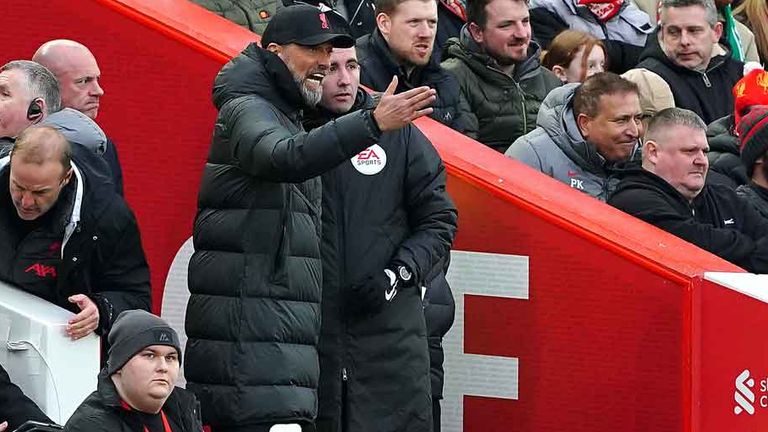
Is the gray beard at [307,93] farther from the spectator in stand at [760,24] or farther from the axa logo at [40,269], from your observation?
the spectator in stand at [760,24]

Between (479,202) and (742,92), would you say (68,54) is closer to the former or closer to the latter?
(479,202)

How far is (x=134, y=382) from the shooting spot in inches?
231

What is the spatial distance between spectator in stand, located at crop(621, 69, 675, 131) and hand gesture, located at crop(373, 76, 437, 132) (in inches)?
138

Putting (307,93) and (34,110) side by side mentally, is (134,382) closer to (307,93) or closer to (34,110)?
(307,93)

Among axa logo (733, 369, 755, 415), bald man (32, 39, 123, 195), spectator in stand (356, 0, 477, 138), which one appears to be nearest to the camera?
bald man (32, 39, 123, 195)

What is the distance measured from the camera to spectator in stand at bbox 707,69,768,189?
30.5ft

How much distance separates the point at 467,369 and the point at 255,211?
1.92m

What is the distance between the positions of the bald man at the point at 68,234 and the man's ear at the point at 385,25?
225cm

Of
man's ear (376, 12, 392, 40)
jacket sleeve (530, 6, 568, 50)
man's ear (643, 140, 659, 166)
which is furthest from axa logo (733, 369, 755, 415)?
jacket sleeve (530, 6, 568, 50)

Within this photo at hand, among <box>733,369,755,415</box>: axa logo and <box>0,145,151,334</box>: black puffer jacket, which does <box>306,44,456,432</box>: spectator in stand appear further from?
<box>733,369,755,415</box>: axa logo

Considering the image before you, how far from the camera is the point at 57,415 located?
671 centimetres

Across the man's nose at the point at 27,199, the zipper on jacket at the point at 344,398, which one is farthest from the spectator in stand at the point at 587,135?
the man's nose at the point at 27,199

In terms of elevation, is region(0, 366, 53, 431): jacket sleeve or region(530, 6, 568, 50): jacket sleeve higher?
region(530, 6, 568, 50): jacket sleeve

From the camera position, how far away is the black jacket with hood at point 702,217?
27.2 ft
